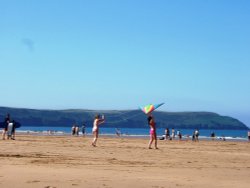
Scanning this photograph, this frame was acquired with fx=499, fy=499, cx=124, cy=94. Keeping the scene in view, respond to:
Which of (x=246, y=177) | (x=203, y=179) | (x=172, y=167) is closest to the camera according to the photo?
(x=203, y=179)

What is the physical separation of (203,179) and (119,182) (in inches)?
79.0

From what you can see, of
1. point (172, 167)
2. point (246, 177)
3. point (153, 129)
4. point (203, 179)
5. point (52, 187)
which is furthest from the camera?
point (153, 129)

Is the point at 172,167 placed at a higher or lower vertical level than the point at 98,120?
lower

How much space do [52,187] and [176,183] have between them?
2.53m

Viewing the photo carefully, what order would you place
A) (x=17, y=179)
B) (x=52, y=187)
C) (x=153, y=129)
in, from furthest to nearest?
1. (x=153, y=129)
2. (x=17, y=179)
3. (x=52, y=187)

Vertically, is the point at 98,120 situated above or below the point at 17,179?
above

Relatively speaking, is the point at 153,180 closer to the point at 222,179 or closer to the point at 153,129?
the point at 222,179

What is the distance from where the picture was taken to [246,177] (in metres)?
11.5

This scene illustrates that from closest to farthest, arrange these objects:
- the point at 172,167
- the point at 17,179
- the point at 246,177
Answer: the point at 17,179 → the point at 246,177 → the point at 172,167

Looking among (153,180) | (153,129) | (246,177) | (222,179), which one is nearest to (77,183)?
(153,180)

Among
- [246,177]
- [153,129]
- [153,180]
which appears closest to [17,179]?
[153,180]

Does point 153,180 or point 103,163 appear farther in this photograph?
point 103,163

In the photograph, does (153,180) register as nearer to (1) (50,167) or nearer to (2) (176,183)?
(2) (176,183)

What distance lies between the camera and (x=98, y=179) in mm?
10094
